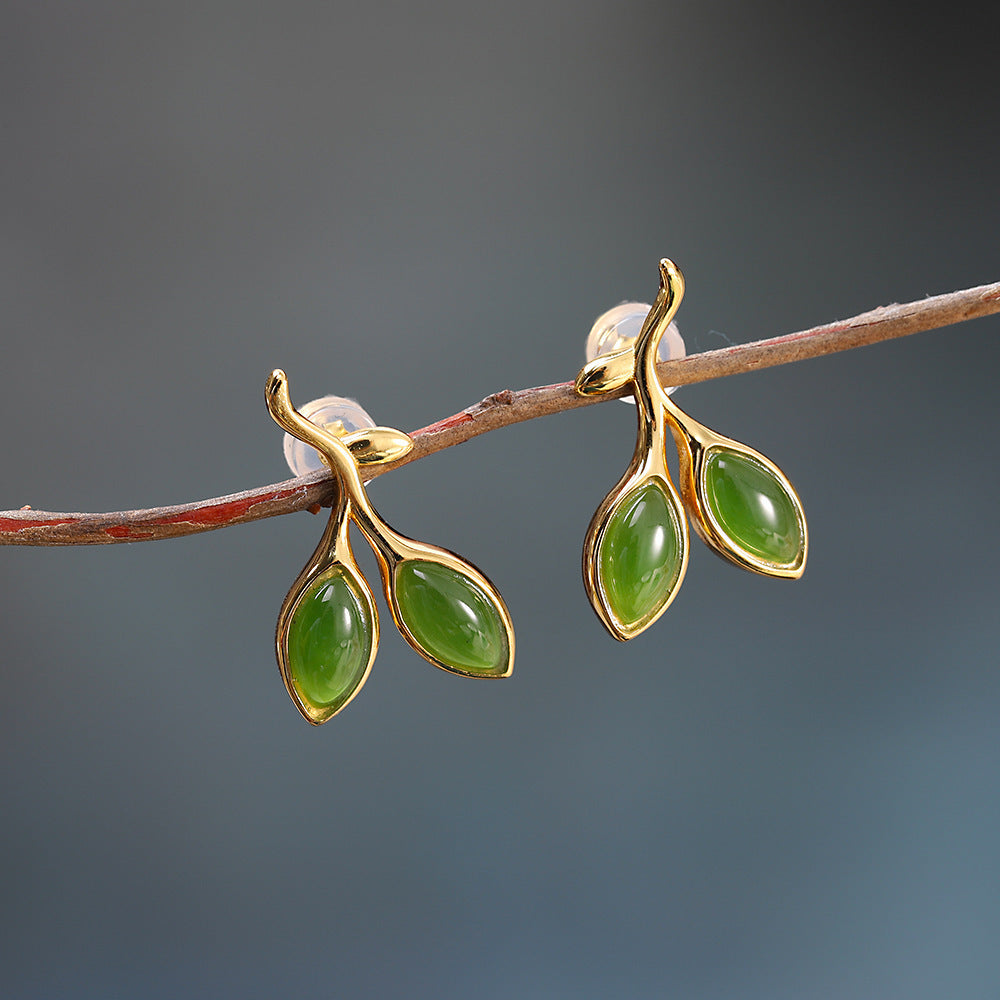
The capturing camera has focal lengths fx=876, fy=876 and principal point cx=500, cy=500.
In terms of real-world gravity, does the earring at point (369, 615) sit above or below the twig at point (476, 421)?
below

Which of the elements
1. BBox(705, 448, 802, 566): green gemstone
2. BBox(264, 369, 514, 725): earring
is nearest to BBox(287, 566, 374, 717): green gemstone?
BBox(264, 369, 514, 725): earring

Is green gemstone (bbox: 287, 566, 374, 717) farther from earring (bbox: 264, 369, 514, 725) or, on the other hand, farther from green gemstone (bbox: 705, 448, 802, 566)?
green gemstone (bbox: 705, 448, 802, 566)

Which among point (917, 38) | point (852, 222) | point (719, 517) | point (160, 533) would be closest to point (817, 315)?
point (852, 222)

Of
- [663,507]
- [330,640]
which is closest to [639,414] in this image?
[663,507]

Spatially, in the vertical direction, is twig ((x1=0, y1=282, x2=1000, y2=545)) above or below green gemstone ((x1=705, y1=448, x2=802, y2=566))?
above

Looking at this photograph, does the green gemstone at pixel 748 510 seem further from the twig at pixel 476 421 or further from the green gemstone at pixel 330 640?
the green gemstone at pixel 330 640

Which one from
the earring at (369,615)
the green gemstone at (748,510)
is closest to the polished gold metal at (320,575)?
the earring at (369,615)
